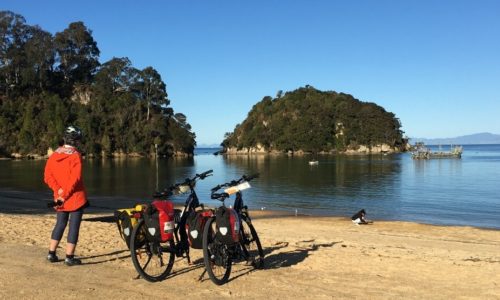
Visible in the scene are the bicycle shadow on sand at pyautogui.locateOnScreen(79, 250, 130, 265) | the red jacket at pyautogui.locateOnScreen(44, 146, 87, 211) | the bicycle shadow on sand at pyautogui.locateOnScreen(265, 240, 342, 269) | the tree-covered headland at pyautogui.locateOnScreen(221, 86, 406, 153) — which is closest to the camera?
the red jacket at pyautogui.locateOnScreen(44, 146, 87, 211)

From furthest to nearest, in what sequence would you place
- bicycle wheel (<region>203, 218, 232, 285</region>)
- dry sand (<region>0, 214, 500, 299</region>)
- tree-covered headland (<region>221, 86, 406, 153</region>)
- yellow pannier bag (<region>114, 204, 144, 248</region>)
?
tree-covered headland (<region>221, 86, 406, 153</region>)
yellow pannier bag (<region>114, 204, 144, 248</region>)
bicycle wheel (<region>203, 218, 232, 285</region>)
dry sand (<region>0, 214, 500, 299</region>)

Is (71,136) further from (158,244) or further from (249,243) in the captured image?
(249,243)

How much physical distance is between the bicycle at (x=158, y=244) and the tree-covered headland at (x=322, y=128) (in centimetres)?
15695

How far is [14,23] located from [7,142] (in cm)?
3746

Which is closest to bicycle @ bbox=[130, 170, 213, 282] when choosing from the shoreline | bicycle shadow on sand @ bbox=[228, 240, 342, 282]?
bicycle shadow on sand @ bbox=[228, 240, 342, 282]

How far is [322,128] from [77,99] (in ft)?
291

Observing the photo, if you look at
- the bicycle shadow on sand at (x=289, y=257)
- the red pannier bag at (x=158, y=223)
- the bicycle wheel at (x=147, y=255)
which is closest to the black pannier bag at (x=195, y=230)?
the red pannier bag at (x=158, y=223)

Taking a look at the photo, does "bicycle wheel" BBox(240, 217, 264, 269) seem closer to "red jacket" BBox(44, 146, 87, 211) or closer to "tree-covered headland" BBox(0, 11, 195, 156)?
"red jacket" BBox(44, 146, 87, 211)

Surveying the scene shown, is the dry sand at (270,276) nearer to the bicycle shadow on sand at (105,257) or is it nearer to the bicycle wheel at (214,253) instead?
the bicycle shadow on sand at (105,257)

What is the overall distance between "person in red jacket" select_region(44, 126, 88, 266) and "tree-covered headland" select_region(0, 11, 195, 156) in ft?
377

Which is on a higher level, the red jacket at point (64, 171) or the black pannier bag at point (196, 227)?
the red jacket at point (64, 171)

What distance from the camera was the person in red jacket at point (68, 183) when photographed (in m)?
6.61

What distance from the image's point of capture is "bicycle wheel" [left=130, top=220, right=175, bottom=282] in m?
6.01

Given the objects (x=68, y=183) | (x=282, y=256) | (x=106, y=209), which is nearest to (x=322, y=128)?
(x=106, y=209)
